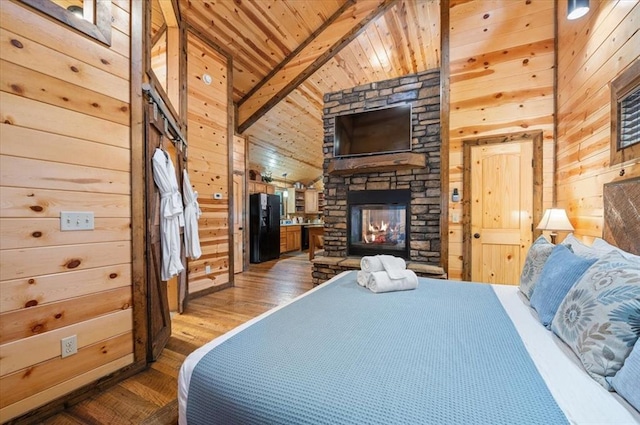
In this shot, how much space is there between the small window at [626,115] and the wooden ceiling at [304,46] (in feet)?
9.18

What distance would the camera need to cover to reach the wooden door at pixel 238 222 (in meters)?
5.12

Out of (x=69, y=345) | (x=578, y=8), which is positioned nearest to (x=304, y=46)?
(x=578, y=8)

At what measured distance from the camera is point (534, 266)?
1647 millimetres

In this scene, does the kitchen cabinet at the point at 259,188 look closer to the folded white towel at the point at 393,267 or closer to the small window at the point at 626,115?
the folded white towel at the point at 393,267

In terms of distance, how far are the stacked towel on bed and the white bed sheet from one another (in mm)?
601

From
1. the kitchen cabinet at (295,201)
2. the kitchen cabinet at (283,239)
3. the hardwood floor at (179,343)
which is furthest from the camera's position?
the kitchen cabinet at (295,201)

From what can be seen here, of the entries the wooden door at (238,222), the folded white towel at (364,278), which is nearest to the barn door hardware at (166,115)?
the wooden door at (238,222)

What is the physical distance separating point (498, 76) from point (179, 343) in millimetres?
4261

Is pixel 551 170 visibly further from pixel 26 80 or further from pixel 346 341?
pixel 26 80

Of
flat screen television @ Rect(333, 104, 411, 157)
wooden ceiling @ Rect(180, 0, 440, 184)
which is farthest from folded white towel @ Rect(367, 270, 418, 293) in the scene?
wooden ceiling @ Rect(180, 0, 440, 184)

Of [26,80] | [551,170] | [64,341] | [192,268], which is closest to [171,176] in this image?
[26,80]

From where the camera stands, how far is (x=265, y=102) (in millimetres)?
4891

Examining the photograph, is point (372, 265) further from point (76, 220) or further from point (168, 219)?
point (76, 220)

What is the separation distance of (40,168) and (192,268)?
234cm
